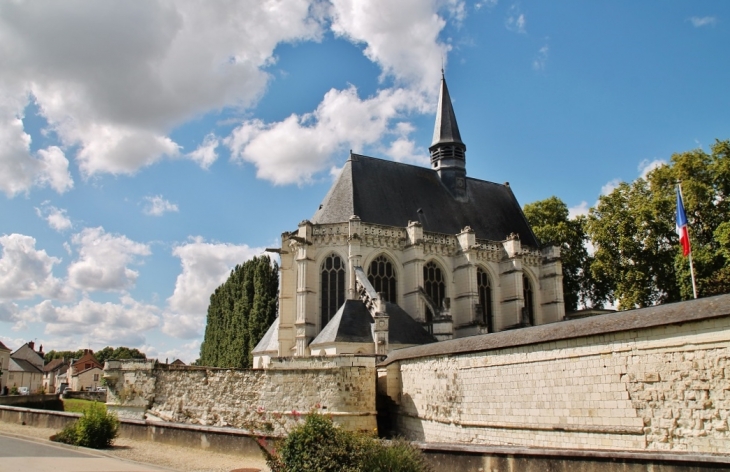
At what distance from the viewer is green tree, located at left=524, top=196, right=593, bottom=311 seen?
36344 millimetres

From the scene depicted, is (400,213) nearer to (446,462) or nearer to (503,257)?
(503,257)

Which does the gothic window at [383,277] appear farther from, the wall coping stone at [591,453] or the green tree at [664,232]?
the wall coping stone at [591,453]

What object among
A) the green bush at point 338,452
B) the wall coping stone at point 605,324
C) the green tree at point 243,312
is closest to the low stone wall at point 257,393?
the wall coping stone at point 605,324

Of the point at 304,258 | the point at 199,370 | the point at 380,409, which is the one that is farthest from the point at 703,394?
the point at 304,258

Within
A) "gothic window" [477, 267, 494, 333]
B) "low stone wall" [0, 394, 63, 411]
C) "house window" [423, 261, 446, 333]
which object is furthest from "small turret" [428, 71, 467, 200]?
"low stone wall" [0, 394, 63, 411]

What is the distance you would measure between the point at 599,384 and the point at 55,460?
965 cm

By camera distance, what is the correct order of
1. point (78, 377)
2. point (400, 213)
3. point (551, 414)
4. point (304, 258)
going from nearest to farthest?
point (551, 414), point (304, 258), point (400, 213), point (78, 377)

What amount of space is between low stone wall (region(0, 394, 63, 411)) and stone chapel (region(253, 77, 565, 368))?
11.9 m

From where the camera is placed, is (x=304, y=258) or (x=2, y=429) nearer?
(x=2, y=429)

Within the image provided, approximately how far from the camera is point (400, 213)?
96.8 ft

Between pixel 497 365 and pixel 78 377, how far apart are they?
58.5m

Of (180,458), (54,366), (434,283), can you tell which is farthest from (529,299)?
(54,366)

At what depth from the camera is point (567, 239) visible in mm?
37250

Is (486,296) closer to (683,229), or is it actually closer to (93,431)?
(683,229)
